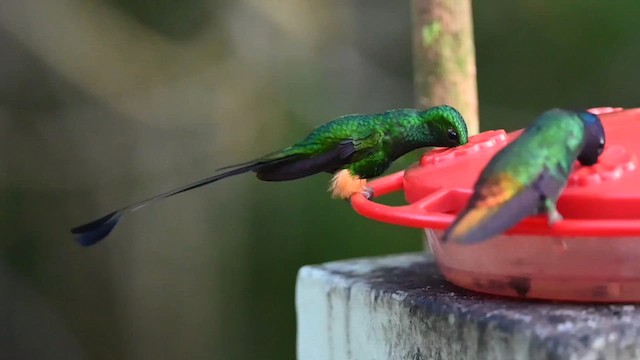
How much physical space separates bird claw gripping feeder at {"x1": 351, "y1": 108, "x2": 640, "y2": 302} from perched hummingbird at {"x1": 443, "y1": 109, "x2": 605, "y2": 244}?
0.02 meters

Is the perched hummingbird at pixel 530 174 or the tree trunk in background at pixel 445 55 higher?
the tree trunk in background at pixel 445 55

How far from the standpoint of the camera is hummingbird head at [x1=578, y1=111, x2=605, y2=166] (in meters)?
0.69

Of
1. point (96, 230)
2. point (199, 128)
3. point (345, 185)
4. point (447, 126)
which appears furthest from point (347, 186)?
point (199, 128)

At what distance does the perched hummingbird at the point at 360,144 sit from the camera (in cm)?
90

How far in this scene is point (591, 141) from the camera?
0.70 meters

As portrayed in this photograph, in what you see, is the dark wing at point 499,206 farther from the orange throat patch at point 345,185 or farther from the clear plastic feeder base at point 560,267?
the orange throat patch at point 345,185

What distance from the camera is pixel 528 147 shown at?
2.15 feet

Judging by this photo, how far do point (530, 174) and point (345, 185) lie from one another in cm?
31

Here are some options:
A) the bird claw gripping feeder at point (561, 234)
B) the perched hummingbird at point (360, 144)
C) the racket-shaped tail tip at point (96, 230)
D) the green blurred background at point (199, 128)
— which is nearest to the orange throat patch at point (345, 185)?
the perched hummingbird at point (360, 144)

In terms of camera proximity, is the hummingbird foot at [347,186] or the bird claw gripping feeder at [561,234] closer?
the bird claw gripping feeder at [561,234]

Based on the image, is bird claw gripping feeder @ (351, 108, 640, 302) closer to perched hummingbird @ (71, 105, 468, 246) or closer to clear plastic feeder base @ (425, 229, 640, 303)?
clear plastic feeder base @ (425, 229, 640, 303)

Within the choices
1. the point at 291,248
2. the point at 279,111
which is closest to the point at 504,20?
the point at 279,111

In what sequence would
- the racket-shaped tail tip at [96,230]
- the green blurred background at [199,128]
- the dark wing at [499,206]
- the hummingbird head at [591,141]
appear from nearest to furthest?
the dark wing at [499,206] < the hummingbird head at [591,141] < the racket-shaped tail tip at [96,230] < the green blurred background at [199,128]

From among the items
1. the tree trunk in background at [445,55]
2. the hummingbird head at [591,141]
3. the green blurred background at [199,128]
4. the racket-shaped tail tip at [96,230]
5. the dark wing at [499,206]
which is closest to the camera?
A: the dark wing at [499,206]
